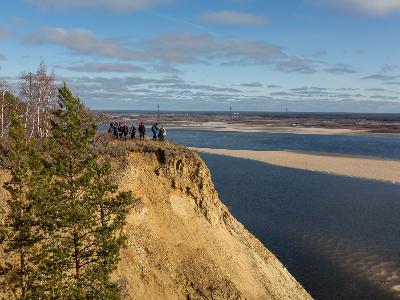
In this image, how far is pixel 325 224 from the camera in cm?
5106

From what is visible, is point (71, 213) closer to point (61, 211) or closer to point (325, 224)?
point (61, 211)

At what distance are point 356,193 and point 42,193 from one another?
55.1 meters

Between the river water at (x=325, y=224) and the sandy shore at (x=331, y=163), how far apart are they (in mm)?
5541

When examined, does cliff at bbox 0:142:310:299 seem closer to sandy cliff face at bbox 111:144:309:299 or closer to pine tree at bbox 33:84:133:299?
sandy cliff face at bbox 111:144:309:299

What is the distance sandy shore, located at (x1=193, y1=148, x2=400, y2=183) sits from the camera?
82.2 metres

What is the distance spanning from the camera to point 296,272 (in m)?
39.2

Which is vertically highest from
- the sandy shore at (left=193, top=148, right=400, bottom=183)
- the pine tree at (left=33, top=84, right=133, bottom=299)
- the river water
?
the pine tree at (left=33, top=84, right=133, bottom=299)

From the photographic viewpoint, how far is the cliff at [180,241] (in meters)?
27.2

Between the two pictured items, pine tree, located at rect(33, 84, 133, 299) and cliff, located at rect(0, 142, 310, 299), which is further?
cliff, located at rect(0, 142, 310, 299)

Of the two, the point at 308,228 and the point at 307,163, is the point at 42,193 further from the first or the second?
the point at 307,163

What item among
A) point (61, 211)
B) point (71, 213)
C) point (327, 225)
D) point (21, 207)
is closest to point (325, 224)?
point (327, 225)

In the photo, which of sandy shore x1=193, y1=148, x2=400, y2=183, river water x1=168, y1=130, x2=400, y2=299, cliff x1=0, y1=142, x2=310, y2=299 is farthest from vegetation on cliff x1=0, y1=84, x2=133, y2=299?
sandy shore x1=193, y1=148, x2=400, y2=183

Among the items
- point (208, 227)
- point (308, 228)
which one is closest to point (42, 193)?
point (208, 227)

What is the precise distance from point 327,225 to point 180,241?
2643cm
